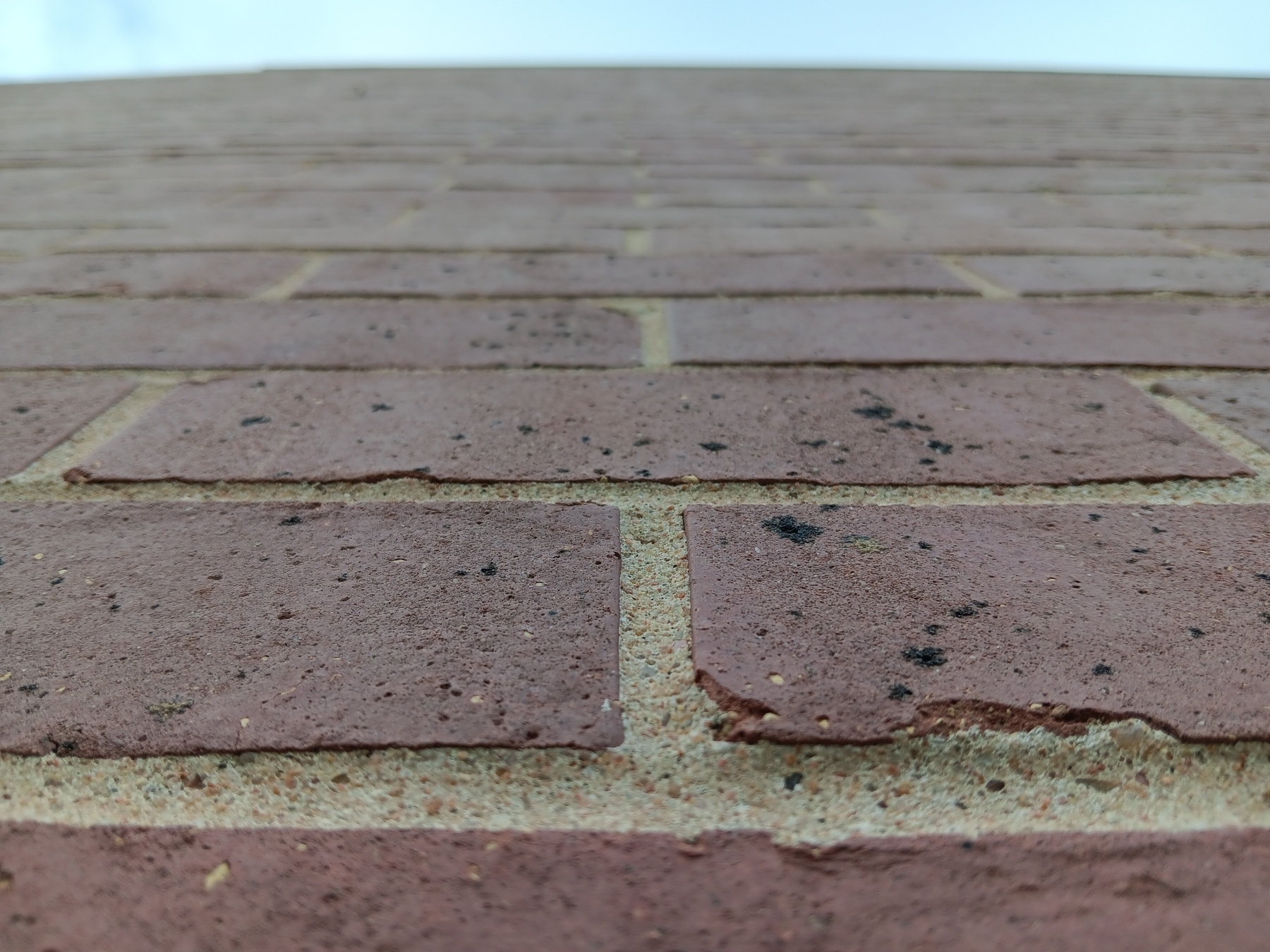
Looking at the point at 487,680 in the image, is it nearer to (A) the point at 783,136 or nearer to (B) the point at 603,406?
(B) the point at 603,406

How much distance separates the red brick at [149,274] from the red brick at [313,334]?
0.13 feet

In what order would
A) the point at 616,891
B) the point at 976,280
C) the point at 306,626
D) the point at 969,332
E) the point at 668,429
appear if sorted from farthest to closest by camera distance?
the point at 976,280
the point at 969,332
the point at 668,429
the point at 306,626
the point at 616,891

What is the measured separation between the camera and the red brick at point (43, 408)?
62 cm

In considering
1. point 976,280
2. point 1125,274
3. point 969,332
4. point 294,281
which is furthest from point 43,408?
point 1125,274

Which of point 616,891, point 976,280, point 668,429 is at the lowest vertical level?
point 616,891

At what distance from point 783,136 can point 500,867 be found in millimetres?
1978

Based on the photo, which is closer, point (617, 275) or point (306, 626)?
point (306, 626)

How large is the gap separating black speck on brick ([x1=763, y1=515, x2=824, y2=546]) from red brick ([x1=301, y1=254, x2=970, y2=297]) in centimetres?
46

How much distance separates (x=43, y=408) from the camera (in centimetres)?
69

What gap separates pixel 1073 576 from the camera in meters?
0.48

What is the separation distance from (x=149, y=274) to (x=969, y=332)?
93 centimetres

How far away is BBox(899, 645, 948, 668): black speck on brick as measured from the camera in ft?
1.35

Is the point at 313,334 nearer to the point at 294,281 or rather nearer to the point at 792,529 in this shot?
the point at 294,281

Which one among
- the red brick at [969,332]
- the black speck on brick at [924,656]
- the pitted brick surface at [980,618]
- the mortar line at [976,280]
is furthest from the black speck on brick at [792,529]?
the mortar line at [976,280]
